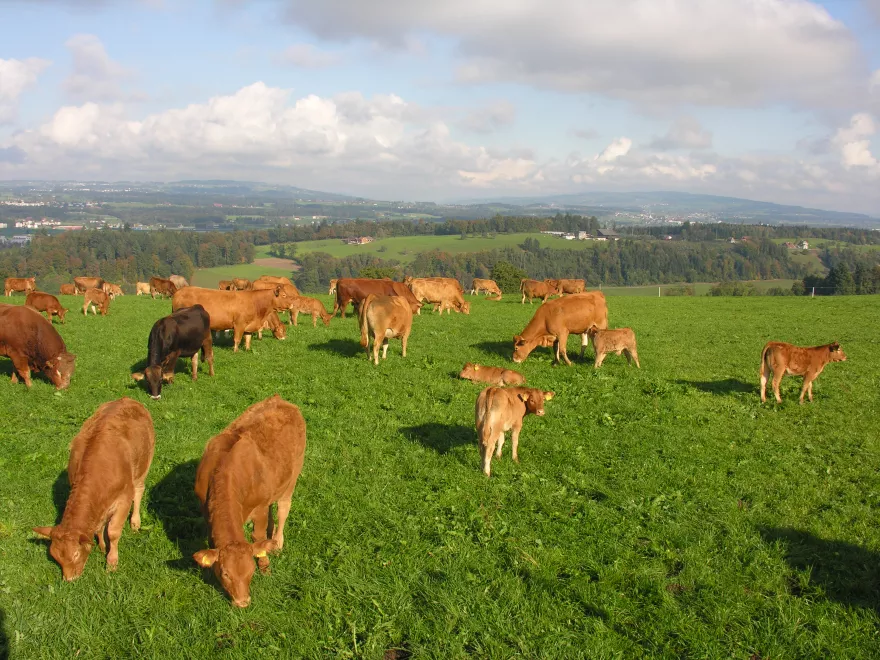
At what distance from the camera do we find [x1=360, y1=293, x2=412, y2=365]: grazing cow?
16.0 meters

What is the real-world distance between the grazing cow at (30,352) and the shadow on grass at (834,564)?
553 inches

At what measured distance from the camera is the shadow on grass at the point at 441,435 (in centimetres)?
989

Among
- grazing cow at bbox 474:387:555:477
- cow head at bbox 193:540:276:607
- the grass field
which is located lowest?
the grass field

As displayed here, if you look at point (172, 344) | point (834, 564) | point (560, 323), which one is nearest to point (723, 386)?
point (560, 323)

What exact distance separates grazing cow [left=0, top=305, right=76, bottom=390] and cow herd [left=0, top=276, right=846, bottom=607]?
25 mm

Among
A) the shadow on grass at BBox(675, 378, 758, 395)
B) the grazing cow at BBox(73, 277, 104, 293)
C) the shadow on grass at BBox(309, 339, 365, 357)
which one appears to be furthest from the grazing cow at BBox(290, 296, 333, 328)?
the grazing cow at BBox(73, 277, 104, 293)

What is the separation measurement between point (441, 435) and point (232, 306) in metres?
9.87

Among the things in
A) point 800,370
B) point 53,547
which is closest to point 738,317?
point 800,370

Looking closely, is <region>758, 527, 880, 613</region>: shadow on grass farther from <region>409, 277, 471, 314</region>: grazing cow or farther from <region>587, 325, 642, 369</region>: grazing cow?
<region>409, 277, 471, 314</region>: grazing cow

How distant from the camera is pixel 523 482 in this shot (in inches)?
332

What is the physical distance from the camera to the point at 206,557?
17.3 ft

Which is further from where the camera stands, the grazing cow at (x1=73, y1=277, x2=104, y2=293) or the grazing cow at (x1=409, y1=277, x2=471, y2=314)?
the grazing cow at (x1=73, y1=277, x2=104, y2=293)

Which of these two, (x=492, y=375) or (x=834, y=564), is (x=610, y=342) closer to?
(x=492, y=375)

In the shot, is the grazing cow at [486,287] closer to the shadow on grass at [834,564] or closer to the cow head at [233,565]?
the shadow on grass at [834,564]
